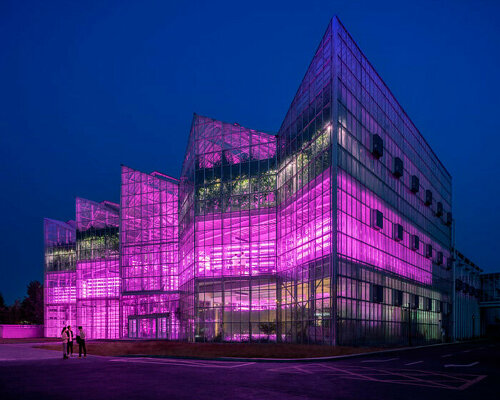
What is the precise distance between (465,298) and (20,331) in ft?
235

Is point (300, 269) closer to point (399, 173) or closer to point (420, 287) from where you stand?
point (399, 173)

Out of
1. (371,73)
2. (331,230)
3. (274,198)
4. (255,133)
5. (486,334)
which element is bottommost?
(486,334)

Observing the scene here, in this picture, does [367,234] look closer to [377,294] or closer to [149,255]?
[377,294]

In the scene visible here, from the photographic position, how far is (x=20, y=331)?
78250 millimetres

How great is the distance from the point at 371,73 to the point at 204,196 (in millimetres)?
19283

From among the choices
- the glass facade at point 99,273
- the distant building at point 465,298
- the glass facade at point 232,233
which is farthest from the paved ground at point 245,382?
the distant building at point 465,298

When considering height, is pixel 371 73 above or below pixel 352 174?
above

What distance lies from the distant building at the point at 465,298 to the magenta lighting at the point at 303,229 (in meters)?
12.4

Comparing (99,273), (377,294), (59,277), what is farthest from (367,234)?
(59,277)

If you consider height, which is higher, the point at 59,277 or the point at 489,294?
the point at 59,277

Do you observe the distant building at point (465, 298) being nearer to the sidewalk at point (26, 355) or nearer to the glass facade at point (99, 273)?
the glass facade at point (99, 273)

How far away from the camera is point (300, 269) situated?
139 feet

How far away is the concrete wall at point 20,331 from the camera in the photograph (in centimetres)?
7362

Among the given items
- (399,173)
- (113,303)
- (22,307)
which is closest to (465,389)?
(399,173)
